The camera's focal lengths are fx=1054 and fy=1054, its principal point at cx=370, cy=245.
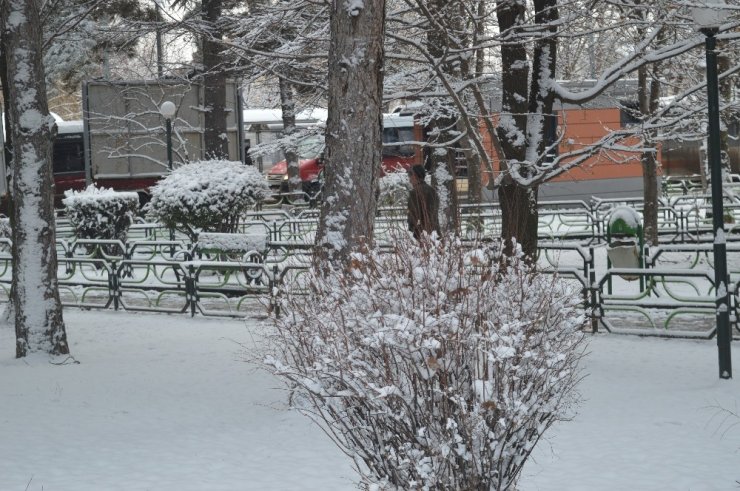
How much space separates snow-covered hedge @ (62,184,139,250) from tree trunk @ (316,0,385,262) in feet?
35.6

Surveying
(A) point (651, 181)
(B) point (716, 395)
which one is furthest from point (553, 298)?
(A) point (651, 181)

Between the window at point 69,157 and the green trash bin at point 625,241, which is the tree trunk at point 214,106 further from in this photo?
the window at point 69,157

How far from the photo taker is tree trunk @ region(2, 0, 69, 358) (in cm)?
1009

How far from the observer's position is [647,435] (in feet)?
23.7

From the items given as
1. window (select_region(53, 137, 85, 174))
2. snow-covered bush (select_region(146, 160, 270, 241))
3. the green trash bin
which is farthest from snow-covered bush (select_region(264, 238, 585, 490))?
window (select_region(53, 137, 85, 174))

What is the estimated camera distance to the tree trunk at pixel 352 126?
8375mm

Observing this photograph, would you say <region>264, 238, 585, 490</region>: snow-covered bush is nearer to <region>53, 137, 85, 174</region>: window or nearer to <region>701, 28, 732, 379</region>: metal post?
<region>701, 28, 732, 379</region>: metal post

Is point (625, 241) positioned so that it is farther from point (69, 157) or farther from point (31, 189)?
point (69, 157)

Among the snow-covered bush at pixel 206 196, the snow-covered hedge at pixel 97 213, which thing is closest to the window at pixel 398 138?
the snow-covered hedge at pixel 97 213

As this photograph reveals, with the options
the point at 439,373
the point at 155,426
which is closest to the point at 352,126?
the point at 155,426

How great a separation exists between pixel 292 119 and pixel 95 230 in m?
11.8

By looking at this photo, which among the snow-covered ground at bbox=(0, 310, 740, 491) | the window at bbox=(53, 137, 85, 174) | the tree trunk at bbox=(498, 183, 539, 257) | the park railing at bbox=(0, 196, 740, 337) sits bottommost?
the snow-covered ground at bbox=(0, 310, 740, 491)

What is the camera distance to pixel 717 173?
837cm

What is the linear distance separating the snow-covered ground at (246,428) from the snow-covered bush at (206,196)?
5978 millimetres
